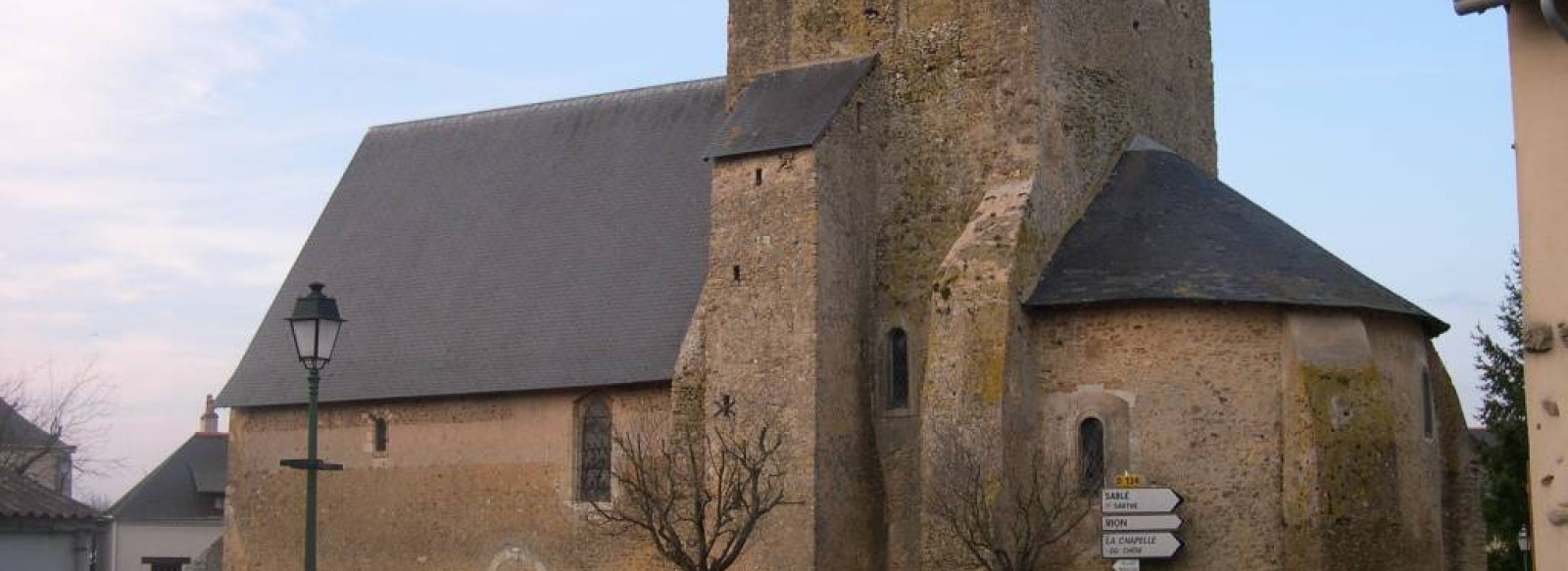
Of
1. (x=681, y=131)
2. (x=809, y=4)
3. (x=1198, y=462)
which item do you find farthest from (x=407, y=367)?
(x=1198, y=462)

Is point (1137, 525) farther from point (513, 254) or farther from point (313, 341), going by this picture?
point (513, 254)

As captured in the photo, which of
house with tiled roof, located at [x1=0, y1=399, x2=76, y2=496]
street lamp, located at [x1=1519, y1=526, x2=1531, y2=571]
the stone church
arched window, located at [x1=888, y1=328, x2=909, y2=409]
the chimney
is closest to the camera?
the stone church

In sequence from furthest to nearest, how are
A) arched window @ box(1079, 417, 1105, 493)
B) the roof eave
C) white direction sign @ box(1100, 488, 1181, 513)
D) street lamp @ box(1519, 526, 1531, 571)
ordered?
street lamp @ box(1519, 526, 1531, 571) → arched window @ box(1079, 417, 1105, 493) → white direction sign @ box(1100, 488, 1181, 513) → the roof eave

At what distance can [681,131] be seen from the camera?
34250 mm

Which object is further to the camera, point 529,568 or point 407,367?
point 407,367

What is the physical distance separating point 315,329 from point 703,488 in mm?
8521

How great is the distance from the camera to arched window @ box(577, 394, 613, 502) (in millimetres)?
31219

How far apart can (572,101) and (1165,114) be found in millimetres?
12031

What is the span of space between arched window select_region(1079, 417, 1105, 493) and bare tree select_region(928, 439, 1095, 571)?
181 millimetres

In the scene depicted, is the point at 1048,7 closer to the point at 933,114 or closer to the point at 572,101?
the point at 933,114

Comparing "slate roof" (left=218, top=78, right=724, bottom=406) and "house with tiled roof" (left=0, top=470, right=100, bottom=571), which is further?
"slate roof" (left=218, top=78, right=724, bottom=406)

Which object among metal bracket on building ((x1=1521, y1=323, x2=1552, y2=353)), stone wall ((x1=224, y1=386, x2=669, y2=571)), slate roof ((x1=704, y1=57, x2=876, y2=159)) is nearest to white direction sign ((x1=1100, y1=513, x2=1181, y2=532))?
metal bracket on building ((x1=1521, y1=323, x2=1552, y2=353))

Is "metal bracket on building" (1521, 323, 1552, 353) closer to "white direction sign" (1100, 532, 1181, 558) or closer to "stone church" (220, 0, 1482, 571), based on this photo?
"white direction sign" (1100, 532, 1181, 558)

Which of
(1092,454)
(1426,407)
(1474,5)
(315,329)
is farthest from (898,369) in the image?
(1474,5)
